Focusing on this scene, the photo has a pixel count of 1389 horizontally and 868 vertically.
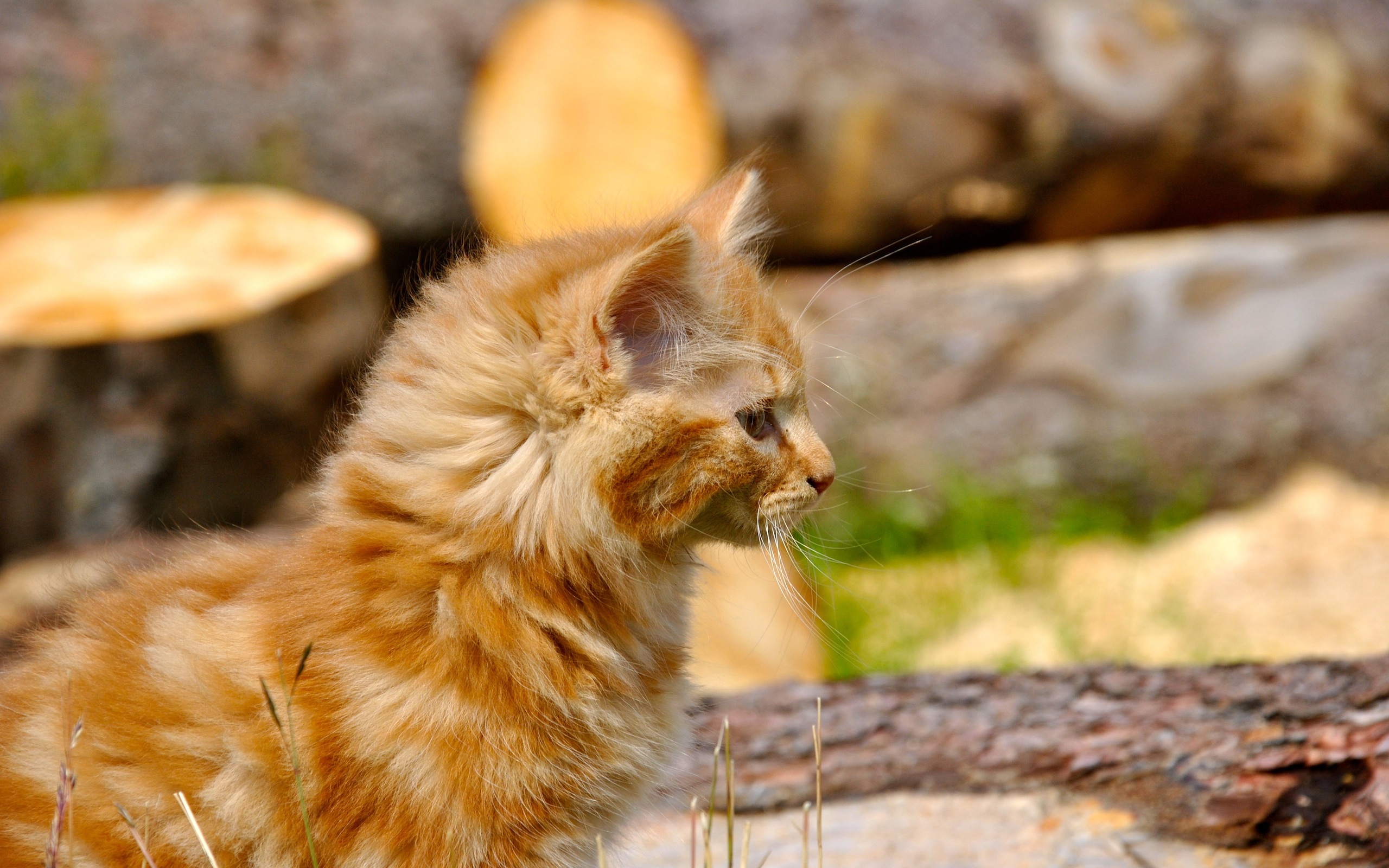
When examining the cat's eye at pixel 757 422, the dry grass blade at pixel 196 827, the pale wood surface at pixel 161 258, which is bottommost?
the pale wood surface at pixel 161 258

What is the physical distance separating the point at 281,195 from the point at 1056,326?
8.07 feet

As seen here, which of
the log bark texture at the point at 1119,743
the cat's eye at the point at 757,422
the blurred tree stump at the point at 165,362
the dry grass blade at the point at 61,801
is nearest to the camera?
the dry grass blade at the point at 61,801

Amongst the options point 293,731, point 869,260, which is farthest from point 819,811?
point 869,260

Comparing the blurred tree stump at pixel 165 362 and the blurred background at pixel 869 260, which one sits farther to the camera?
the blurred background at pixel 869 260

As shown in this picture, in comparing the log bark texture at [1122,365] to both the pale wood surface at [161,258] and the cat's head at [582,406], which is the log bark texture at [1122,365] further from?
the cat's head at [582,406]

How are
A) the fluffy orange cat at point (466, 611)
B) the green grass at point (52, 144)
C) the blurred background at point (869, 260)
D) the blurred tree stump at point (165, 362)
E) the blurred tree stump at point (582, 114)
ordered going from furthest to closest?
the blurred tree stump at point (582, 114)
the green grass at point (52, 144)
the blurred background at point (869, 260)
the blurred tree stump at point (165, 362)
the fluffy orange cat at point (466, 611)

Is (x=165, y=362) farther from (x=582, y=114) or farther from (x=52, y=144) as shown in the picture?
(x=582, y=114)

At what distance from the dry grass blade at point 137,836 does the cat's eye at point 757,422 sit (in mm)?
740

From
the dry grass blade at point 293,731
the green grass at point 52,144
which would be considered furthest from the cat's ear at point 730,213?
the green grass at point 52,144

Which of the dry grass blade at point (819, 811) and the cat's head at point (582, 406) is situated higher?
the cat's head at point (582, 406)

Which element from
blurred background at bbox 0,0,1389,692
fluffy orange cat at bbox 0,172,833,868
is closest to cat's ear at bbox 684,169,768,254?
fluffy orange cat at bbox 0,172,833,868

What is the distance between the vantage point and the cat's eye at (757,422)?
1377 mm

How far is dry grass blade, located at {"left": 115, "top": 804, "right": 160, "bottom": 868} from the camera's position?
1.11 meters

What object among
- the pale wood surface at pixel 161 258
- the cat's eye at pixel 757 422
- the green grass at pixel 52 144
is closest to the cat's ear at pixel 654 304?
the cat's eye at pixel 757 422
